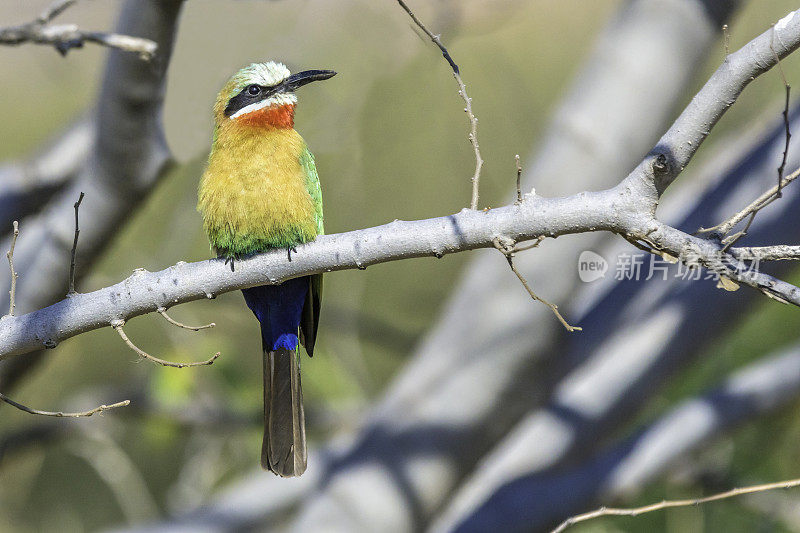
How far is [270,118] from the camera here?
9.81 ft

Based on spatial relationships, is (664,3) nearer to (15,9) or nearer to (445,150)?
(445,150)

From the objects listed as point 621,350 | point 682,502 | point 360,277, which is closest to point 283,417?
point 682,502

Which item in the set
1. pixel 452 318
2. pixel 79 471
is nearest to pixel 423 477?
pixel 452 318

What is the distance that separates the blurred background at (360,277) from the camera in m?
4.05

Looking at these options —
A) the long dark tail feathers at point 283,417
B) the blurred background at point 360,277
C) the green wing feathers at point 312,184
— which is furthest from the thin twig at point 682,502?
the blurred background at point 360,277

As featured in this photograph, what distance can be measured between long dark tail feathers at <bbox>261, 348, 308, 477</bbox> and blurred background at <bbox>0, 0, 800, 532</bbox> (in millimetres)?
893

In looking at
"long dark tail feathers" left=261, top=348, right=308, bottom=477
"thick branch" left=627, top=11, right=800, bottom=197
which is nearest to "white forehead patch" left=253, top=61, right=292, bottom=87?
"long dark tail feathers" left=261, top=348, right=308, bottom=477

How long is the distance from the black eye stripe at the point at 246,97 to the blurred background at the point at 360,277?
0.83 feet

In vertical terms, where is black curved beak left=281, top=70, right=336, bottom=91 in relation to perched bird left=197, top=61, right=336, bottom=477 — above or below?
above

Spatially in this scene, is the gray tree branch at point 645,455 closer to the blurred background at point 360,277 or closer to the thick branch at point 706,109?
the blurred background at point 360,277

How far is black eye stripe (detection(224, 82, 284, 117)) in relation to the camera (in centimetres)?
310

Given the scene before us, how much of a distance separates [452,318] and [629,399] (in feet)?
3.15

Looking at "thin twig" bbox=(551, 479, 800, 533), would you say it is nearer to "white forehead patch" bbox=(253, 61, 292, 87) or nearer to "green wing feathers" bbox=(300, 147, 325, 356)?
"green wing feathers" bbox=(300, 147, 325, 356)

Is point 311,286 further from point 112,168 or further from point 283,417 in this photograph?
point 112,168
